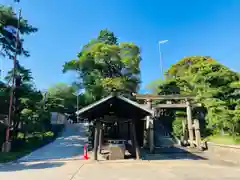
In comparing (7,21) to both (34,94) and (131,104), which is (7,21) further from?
(131,104)

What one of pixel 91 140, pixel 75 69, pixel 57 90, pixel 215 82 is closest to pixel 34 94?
pixel 91 140

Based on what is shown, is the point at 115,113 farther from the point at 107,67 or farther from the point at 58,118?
the point at 58,118

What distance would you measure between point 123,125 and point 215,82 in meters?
8.19

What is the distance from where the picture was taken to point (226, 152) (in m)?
10.6

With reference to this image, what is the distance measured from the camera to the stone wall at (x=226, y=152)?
32.3ft

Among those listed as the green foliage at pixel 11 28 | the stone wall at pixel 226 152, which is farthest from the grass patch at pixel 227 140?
the green foliage at pixel 11 28

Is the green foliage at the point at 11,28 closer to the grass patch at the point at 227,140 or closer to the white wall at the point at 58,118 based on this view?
the grass patch at the point at 227,140

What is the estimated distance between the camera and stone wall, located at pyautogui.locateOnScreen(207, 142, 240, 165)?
984 cm

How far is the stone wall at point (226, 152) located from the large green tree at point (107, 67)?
10.1m

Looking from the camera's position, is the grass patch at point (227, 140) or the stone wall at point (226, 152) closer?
the stone wall at point (226, 152)

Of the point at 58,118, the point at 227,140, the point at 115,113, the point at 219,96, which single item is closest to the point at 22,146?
the point at 115,113

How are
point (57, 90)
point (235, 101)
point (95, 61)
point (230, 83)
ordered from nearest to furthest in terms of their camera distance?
point (235, 101) < point (230, 83) < point (95, 61) < point (57, 90)

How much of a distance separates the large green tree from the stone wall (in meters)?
10.1

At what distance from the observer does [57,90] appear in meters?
32.4
